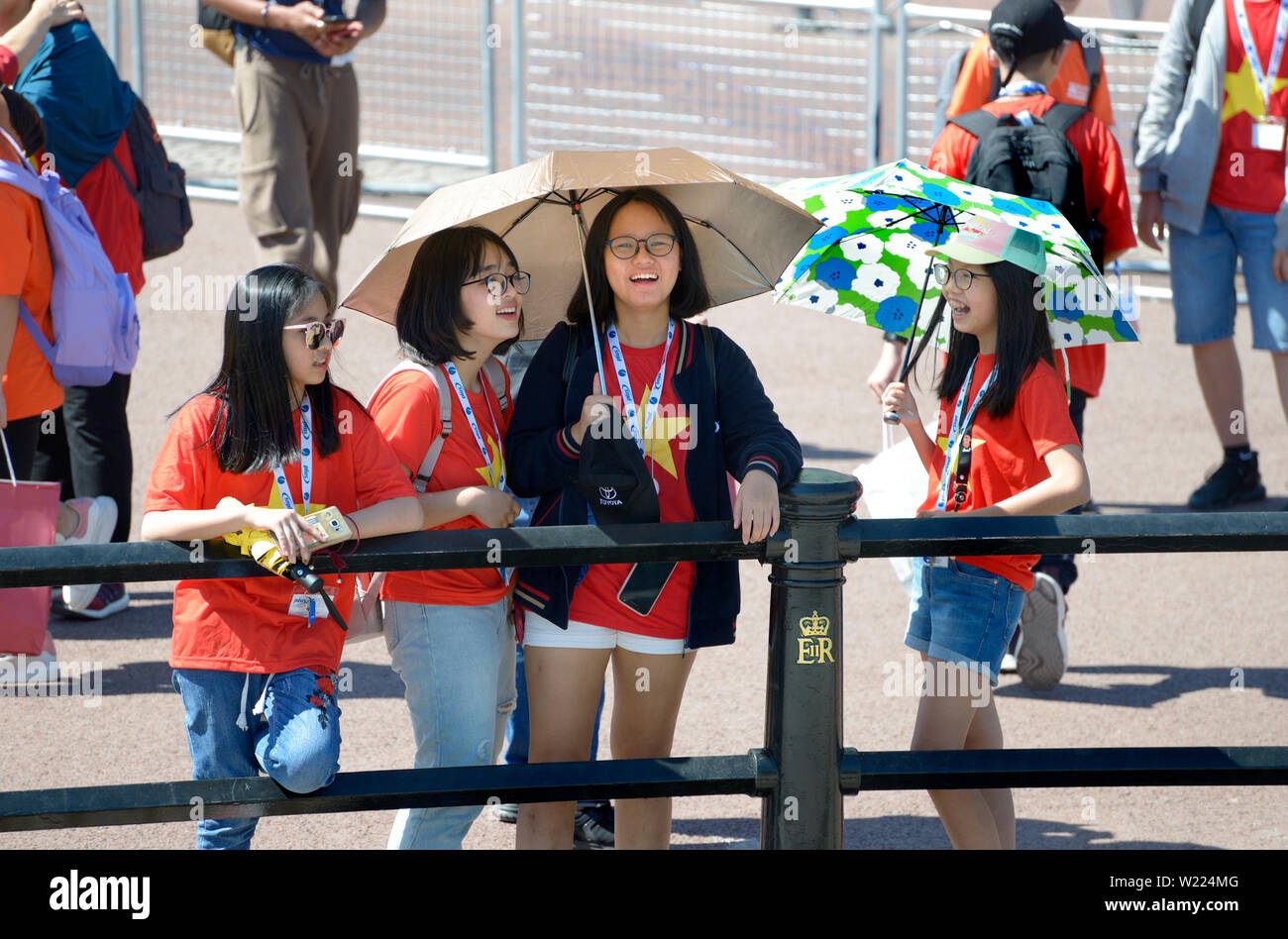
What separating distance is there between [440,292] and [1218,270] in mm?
4912

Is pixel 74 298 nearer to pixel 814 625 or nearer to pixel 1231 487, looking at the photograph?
pixel 814 625

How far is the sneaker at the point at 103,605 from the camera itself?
18.0ft

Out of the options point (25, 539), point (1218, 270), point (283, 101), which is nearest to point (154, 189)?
point (283, 101)

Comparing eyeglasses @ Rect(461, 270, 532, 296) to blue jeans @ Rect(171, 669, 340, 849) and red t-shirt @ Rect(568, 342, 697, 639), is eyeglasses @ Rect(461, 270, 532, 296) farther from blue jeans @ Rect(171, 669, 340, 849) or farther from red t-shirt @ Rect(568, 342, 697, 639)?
blue jeans @ Rect(171, 669, 340, 849)

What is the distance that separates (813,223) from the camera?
3486mm

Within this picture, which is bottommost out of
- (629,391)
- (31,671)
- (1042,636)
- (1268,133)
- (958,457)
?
(31,671)

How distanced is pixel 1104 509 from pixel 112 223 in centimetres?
445

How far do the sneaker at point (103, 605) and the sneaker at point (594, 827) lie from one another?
2.21 m

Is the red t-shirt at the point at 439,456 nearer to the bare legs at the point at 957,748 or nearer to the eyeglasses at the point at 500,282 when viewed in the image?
the eyeglasses at the point at 500,282

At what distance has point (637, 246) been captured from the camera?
332 centimetres

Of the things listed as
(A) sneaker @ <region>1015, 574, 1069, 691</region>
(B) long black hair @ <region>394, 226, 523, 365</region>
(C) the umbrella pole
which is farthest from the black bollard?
(A) sneaker @ <region>1015, 574, 1069, 691</region>

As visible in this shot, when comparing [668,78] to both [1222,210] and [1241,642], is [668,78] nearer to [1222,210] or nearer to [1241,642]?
[1222,210]

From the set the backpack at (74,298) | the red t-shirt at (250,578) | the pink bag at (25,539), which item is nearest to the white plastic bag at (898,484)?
the red t-shirt at (250,578)
